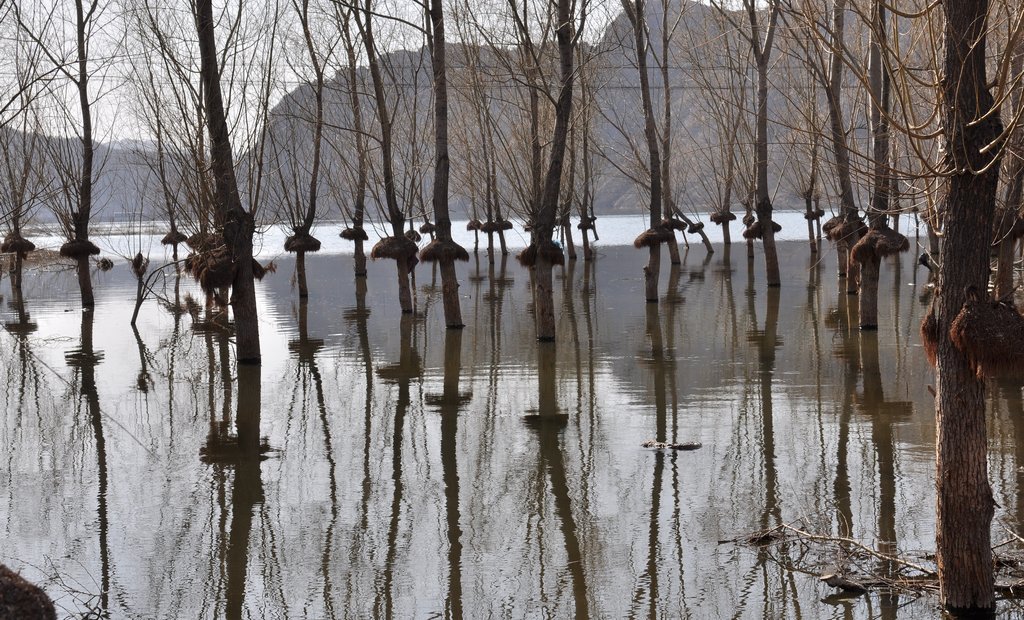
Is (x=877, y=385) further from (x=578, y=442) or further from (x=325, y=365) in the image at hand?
(x=325, y=365)

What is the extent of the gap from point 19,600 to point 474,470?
14.2 feet

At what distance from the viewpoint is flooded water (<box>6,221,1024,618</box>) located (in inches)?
198

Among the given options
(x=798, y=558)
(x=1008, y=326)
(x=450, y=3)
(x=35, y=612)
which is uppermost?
(x=450, y=3)

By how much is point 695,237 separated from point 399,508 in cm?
4697

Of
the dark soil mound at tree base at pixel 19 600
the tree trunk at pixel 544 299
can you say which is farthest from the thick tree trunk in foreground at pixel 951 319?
the tree trunk at pixel 544 299

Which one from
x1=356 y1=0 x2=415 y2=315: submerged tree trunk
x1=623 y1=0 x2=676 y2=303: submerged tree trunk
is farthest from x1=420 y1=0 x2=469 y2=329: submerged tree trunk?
x1=623 y1=0 x2=676 y2=303: submerged tree trunk

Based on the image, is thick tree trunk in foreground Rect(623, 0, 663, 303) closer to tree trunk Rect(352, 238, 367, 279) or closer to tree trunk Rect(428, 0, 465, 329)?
tree trunk Rect(428, 0, 465, 329)

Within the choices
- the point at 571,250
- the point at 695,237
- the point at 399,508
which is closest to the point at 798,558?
the point at 399,508

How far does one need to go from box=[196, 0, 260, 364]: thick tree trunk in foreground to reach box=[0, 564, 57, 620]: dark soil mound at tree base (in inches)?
338

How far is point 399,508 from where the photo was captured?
636 cm

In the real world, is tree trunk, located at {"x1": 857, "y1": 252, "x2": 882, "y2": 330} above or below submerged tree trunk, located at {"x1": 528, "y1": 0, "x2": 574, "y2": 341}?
below

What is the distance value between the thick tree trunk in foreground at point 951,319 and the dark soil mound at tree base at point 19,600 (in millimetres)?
3476

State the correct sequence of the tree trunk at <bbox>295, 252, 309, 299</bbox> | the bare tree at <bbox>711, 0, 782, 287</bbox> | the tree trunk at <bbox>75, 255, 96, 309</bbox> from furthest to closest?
the tree trunk at <bbox>295, 252, 309, 299</bbox>, the tree trunk at <bbox>75, 255, 96, 309</bbox>, the bare tree at <bbox>711, 0, 782, 287</bbox>

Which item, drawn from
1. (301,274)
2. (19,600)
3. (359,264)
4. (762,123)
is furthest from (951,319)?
(359,264)
